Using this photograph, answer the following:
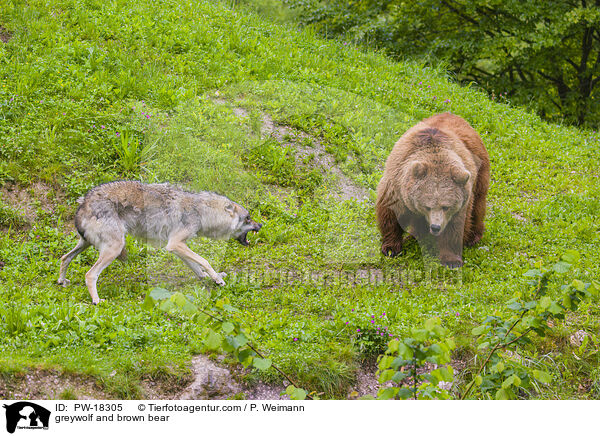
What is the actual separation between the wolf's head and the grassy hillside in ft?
1.23

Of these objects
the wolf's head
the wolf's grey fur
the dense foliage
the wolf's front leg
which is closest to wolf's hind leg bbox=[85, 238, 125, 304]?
the wolf's grey fur

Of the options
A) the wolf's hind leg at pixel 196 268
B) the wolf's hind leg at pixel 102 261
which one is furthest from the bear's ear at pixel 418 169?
the wolf's hind leg at pixel 102 261

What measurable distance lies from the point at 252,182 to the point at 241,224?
1.85 m

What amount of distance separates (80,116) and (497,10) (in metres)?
10.6

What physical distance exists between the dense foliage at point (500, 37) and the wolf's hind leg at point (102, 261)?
10160 millimetres

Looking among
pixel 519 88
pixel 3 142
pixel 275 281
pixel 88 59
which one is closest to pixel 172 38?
pixel 88 59

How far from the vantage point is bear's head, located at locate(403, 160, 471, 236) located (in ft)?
23.3

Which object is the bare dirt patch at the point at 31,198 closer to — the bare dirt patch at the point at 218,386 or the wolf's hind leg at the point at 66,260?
the wolf's hind leg at the point at 66,260

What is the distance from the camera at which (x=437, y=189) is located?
7121 mm

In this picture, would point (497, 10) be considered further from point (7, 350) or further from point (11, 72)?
point (7, 350)

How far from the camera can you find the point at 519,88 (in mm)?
15891

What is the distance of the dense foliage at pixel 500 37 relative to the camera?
564 inches
